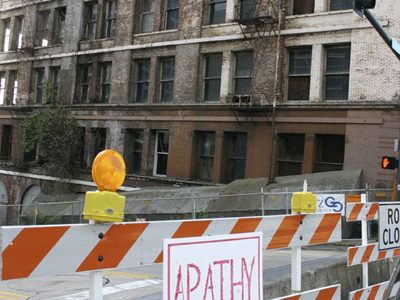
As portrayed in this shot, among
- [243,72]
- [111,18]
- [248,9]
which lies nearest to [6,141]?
[111,18]

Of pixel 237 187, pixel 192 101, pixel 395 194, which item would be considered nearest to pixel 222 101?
pixel 192 101

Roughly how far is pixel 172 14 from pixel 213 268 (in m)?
24.9

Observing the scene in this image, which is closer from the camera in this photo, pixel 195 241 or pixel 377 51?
pixel 195 241

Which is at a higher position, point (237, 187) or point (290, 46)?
point (290, 46)

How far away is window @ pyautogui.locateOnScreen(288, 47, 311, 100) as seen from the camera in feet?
71.1

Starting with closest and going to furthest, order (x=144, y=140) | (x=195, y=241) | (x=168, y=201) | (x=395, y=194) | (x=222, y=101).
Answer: (x=195, y=241)
(x=395, y=194)
(x=168, y=201)
(x=222, y=101)
(x=144, y=140)

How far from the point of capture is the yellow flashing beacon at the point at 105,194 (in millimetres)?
3018

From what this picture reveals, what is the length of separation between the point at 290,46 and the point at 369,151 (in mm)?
6009

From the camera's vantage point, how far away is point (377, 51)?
1953cm

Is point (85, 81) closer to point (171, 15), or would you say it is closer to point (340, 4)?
point (171, 15)

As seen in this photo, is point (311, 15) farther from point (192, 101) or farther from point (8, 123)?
point (8, 123)

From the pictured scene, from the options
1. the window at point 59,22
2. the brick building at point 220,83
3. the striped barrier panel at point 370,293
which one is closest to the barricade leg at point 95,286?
the striped barrier panel at point 370,293

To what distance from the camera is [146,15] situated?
91.7 feet

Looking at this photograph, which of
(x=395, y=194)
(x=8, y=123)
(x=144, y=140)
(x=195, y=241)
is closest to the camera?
(x=195, y=241)
